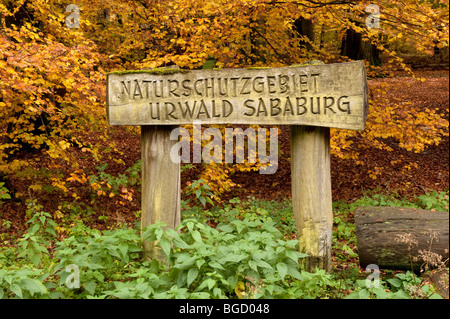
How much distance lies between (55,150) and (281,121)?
12.5 ft

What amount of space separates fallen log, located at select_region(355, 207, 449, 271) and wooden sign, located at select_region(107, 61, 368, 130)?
1250 millimetres

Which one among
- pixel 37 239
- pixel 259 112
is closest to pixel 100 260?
pixel 37 239

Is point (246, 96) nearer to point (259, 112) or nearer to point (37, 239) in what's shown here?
point (259, 112)

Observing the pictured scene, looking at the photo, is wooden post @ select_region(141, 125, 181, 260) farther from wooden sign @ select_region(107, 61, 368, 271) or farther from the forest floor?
the forest floor

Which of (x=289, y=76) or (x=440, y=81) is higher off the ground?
(x=440, y=81)

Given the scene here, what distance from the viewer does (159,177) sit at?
484 centimetres

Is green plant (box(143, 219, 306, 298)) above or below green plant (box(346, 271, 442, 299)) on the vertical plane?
above

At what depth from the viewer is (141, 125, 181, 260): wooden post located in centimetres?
482

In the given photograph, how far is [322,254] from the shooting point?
4.43 m

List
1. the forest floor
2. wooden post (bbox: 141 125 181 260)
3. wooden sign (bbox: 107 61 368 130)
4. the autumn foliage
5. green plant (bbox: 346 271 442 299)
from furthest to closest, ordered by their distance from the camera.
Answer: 1. the forest floor
2. the autumn foliage
3. wooden post (bbox: 141 125 181 260)
4. wooden sign (bbox: 107 61 368 130)
5. green plant (bbox: 346 271 442 299)

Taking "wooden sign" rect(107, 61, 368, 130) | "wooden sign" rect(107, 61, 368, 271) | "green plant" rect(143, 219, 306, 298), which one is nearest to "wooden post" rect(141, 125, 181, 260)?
"wooden sign" rect(107, 61, 368, 271)

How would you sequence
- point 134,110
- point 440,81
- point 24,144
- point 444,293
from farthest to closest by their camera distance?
point 440,81 → point 24,144 → point 134,110 → point 444,293
